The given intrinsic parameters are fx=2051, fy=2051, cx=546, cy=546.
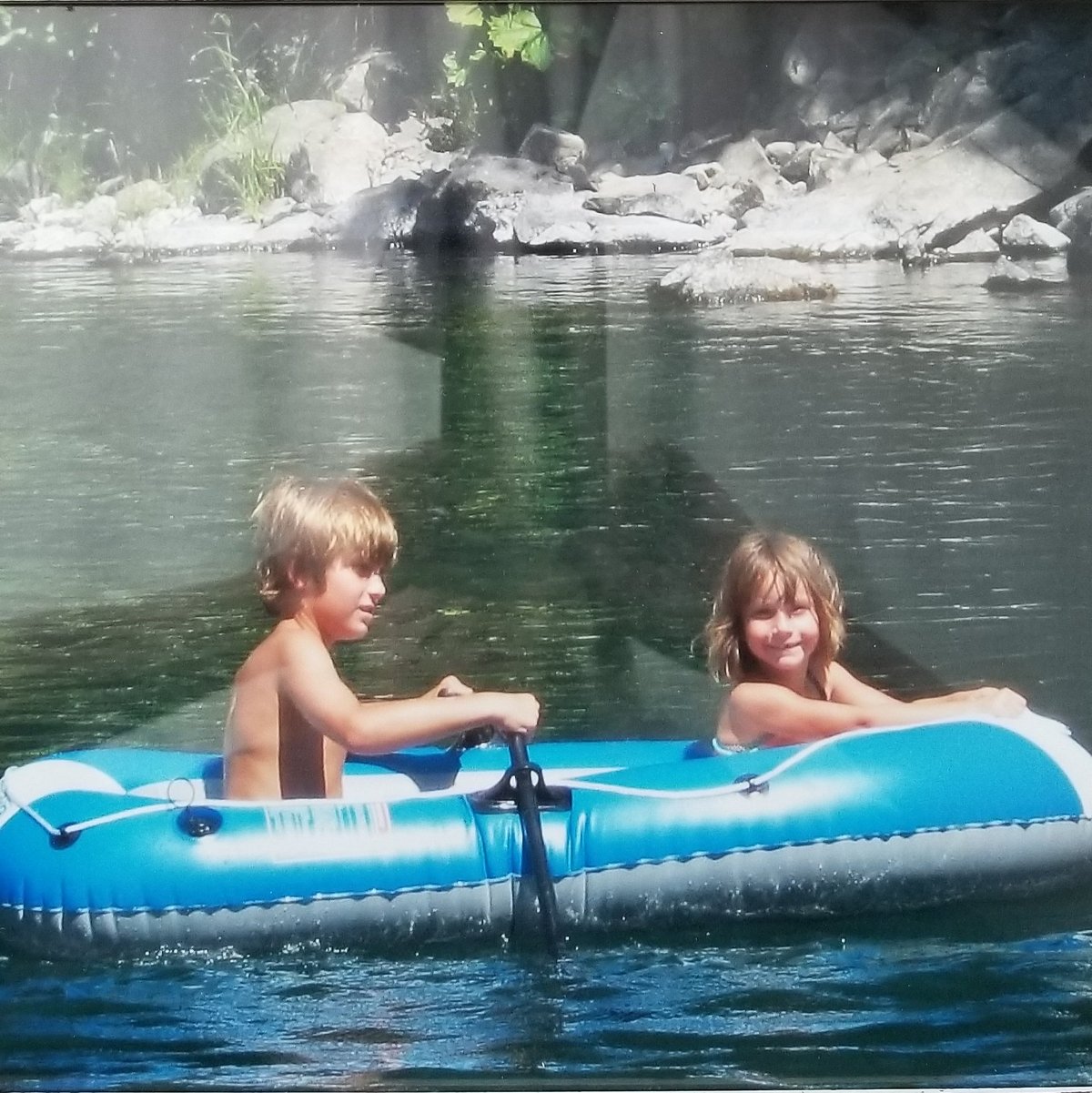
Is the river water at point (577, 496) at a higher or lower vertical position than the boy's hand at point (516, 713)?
higher

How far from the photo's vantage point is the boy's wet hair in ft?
13.4

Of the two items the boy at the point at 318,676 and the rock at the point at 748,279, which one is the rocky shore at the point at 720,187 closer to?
the rock at the point at 748,279

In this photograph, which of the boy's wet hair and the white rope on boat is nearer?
the white rope on boat

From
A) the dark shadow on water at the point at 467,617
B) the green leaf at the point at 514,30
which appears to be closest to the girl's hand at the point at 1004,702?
the dark shadow on water at the point at 467,617

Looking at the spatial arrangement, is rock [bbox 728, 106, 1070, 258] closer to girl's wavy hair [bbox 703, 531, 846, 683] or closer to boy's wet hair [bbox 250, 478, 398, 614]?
girl's wavy hair [bbox 703, 531, 846, 683]

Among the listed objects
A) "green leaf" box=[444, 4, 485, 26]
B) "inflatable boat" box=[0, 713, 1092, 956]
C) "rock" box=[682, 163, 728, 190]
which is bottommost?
"inflatable boat" box=[0, 713, 1092, 956]

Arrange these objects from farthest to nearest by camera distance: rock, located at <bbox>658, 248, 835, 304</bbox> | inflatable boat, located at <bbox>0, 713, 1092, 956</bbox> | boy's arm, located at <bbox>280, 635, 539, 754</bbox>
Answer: rock, located at <bbox>658, 248, 835, 304</bbox>, boy's arm, located at <bbox>280, 635, 539, 754</bbox>, inflatable boat, located at <bbox>0, 713, 1092, 956</bbox>

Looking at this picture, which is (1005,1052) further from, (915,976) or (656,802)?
(656,802)

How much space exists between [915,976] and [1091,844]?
17.7 inches

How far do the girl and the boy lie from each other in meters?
0.43

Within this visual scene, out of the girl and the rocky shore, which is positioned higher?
the rocky shore

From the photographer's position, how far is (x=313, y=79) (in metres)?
4.03

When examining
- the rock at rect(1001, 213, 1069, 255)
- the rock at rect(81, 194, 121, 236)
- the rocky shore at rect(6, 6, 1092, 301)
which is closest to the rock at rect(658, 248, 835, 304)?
the rocky shore at rect(6, 6, 1092, 301)

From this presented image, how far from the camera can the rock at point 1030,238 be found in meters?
4.17
